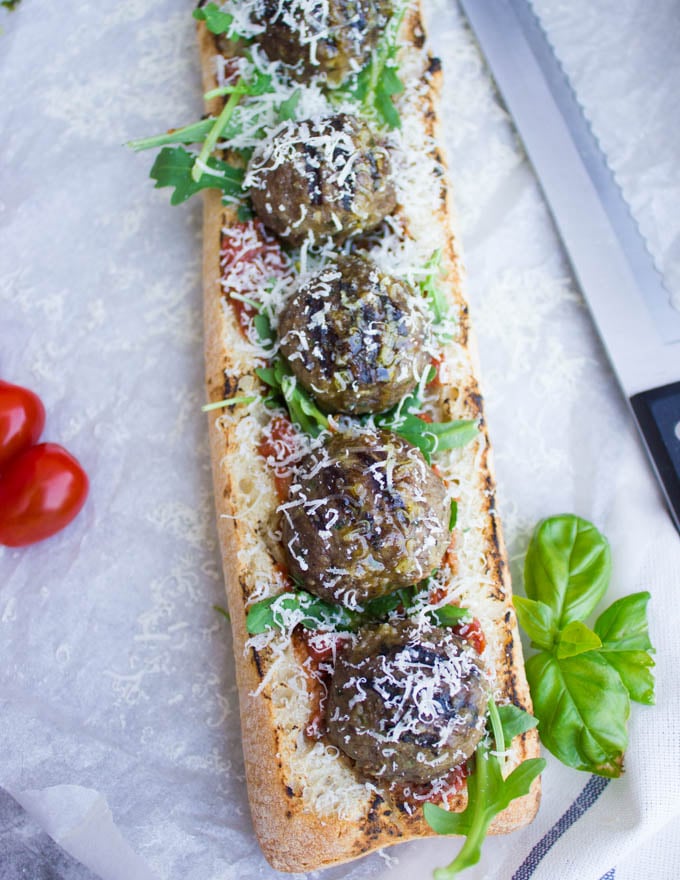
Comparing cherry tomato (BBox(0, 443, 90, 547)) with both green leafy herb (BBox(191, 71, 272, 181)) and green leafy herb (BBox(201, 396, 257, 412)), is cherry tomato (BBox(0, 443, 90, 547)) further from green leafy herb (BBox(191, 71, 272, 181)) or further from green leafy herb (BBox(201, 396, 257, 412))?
green leafy herb (BBox(191, 71, 272, 181))

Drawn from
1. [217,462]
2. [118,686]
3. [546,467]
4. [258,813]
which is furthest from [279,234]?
[258,813]

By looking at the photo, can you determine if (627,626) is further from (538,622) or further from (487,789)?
(487,789)

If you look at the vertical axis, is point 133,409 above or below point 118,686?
above

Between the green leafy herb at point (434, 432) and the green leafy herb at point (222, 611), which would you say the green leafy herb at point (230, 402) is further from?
the green leafy herb at point (222, 611)

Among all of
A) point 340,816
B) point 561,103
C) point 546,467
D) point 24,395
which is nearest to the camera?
point 340,816

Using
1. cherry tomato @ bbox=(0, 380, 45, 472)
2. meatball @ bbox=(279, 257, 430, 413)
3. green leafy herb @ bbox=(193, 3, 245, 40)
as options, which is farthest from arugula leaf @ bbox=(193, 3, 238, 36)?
cherry tomato @ bbox=(0, 380, 45, 472)

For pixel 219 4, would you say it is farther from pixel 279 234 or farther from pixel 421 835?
pixel 421 835

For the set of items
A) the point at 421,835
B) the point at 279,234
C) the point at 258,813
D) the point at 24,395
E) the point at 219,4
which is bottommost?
the point at 421,835

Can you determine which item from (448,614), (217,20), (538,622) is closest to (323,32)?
(217,20)
